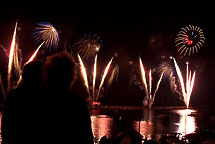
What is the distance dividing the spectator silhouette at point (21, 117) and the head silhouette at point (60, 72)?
6.3 inches

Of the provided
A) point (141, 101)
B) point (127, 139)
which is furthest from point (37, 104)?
point (141, 101)

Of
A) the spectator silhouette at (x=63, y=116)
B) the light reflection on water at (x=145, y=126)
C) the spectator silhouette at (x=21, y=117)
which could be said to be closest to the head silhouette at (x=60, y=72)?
the spectator silhouette at (x=63, y=116)

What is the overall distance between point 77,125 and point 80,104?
0.55 feet

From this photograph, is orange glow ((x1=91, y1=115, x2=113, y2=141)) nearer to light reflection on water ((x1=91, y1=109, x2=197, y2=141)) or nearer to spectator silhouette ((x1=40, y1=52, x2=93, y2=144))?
light reflection on water ((x1=91, y1=109, x2=197, y2=141))

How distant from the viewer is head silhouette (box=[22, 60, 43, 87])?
257cm

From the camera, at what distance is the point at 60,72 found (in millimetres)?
2199

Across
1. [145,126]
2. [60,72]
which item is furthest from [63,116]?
[145,126]

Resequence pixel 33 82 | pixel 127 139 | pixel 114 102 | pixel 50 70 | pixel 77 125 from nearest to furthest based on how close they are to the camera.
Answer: pixel 77 125 < pixel 50 70 < pixel 33 82 < pixel 127 139 < pixel 114 102

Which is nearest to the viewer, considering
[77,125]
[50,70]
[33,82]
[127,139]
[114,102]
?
[77,125]

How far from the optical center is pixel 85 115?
2117 millimetres

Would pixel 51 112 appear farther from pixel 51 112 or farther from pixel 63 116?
pixel 63 116

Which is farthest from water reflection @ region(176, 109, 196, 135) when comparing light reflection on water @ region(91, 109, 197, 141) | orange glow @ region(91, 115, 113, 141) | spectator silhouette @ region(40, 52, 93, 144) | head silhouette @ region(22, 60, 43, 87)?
spectator silhouette @ region(40, 52, 93, 144)

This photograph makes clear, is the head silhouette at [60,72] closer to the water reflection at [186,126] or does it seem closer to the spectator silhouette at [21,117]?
the spectator silhouette at [21,117]

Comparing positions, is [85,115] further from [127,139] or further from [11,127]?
[127,139]
